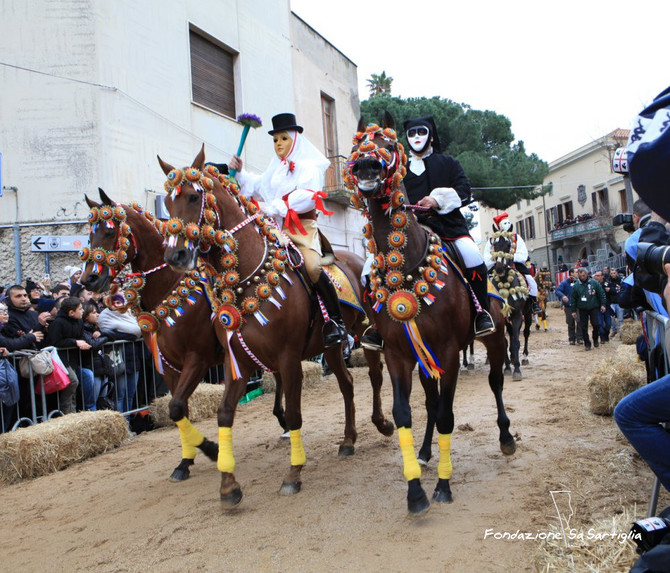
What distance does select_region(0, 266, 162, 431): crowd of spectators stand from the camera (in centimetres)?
717

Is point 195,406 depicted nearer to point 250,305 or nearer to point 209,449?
point 209,449

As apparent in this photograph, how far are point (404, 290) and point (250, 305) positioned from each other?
52.7 inches

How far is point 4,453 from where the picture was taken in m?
6.17

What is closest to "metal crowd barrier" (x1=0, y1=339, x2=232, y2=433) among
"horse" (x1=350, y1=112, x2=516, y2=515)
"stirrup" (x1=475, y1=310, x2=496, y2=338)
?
"horse" (x1=350, y1=112, x2=516, y2=515)

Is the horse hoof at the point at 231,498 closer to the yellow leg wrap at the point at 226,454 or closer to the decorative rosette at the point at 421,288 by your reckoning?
the yellow leg wrap at the point at 226,454

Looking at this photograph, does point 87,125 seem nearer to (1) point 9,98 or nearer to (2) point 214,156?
(1) point 9,98

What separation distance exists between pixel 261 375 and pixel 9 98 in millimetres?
7243

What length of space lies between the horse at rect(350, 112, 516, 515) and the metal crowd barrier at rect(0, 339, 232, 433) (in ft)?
15.8

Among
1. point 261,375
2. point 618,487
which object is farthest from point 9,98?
point 618,487

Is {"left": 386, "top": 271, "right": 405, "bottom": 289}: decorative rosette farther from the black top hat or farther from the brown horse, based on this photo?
the black top hat

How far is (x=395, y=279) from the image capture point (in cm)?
455

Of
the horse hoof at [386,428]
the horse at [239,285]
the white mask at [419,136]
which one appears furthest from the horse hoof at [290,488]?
the white mask at [419,136]

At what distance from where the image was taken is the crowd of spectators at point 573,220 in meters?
46.4

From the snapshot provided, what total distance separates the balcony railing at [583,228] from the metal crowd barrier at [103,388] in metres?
40.5
